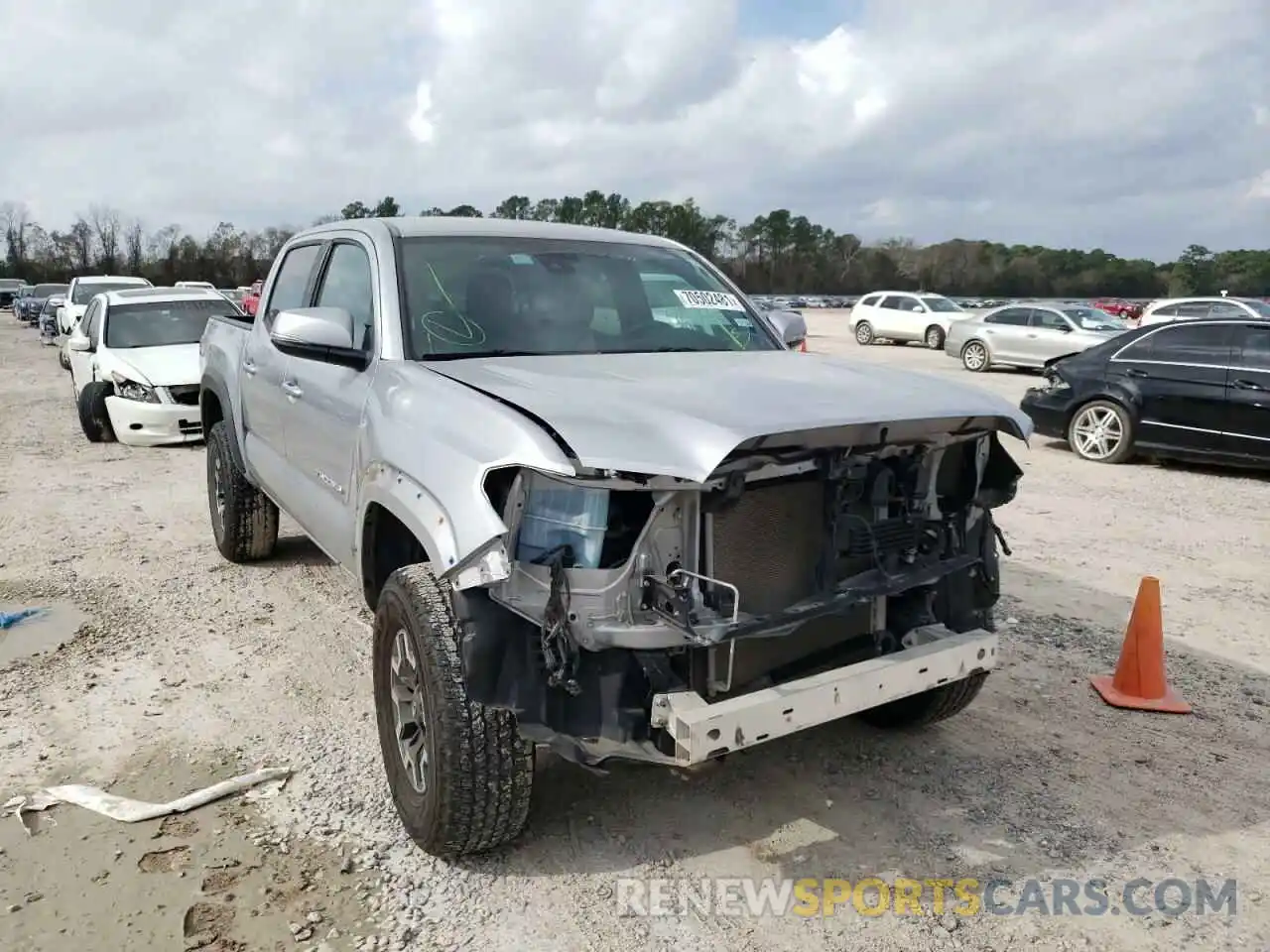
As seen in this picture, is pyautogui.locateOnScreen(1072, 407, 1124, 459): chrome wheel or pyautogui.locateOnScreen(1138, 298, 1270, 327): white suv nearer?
pyautogui.locateOnScreen(1072, 407, 1124, 459): chrome wheel

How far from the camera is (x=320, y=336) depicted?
3467 mm

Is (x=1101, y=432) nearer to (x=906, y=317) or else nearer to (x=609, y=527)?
(x=609, y=527)

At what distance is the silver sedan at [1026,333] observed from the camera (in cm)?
2027

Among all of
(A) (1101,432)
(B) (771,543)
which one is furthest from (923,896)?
(A) (1101,432)

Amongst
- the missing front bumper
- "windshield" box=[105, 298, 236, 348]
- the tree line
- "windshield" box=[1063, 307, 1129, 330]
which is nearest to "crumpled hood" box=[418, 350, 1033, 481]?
the missing front bumper

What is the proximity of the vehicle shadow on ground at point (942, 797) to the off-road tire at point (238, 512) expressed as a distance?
10.1 feet

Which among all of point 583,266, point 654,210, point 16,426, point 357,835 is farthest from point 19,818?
point 654,210

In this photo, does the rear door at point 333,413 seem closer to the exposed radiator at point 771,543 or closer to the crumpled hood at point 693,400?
the crumpled hood at point 693,400

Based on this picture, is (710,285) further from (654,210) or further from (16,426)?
(654,210)

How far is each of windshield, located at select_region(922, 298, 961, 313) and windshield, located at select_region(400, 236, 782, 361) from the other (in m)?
25.1

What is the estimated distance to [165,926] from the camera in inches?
109

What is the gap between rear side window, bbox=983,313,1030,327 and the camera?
20922mm

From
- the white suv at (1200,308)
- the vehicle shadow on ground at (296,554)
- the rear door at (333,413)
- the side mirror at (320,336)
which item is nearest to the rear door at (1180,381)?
the vehicle shadow on ground at (296,554)

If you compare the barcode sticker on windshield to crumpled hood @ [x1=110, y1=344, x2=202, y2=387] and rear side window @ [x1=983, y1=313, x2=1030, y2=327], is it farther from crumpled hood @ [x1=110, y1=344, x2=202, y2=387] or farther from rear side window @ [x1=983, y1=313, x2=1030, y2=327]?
rear side window @ [x1=983, y1=313, x2=1030, y2=327]
